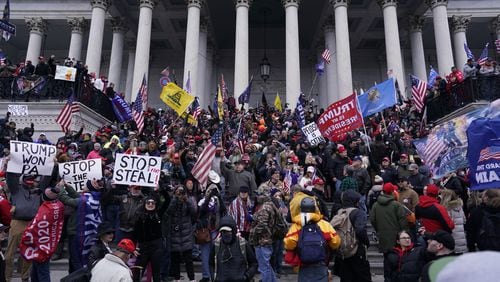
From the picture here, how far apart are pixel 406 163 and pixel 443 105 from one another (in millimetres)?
11024

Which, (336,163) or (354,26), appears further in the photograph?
(354,26)

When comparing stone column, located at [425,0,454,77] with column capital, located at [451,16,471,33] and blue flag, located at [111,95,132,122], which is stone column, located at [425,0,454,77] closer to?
column capital, located at [451,16,471,33]

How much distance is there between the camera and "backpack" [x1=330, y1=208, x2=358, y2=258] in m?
6.39

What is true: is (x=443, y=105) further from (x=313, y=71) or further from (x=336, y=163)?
(x=313, y=71)

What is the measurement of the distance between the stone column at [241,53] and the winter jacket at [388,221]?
55.8ft

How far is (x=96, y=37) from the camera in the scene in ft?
86.0

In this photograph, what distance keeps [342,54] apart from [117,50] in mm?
15661

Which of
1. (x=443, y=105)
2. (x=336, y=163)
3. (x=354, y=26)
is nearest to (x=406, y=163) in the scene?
(x=336, y=163)

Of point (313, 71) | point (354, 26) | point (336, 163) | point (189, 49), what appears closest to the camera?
point (336, 163)

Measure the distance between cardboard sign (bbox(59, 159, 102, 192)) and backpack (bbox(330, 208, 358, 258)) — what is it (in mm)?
4992

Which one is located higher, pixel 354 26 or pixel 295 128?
pixel 354 26

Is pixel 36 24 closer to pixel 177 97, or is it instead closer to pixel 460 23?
pixel 177 97

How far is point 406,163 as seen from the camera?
1089 cm

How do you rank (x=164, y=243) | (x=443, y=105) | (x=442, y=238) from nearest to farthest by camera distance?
(x=442, y=238)
(x=164, y=243)
(x=443, y=105)
